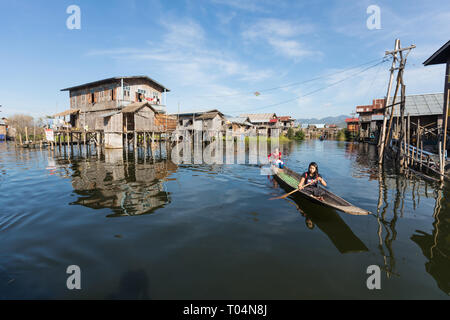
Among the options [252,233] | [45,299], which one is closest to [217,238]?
[252,233]

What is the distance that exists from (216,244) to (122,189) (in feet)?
23.8

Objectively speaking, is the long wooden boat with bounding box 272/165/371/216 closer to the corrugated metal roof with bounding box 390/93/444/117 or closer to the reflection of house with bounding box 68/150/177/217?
the reflection of house with bounding box 68/150/177/217

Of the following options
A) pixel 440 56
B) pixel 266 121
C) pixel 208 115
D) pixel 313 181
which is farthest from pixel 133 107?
pixel 266 121

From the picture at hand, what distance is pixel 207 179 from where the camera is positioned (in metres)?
13.9

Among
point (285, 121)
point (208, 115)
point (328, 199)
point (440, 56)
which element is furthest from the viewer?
point (285, 121)

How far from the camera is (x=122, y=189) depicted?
11.4m

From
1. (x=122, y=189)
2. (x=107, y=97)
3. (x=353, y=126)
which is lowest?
(x=122, y=189)

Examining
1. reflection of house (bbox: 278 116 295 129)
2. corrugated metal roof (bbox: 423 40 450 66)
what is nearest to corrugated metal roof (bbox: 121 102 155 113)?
corrugated metal roof (bbox: 423 40 450 66)

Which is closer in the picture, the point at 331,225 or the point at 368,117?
the point at 331,225

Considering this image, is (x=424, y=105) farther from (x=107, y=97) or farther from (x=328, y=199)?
(x=107, y=97)

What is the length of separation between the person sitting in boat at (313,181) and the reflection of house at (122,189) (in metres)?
5.89

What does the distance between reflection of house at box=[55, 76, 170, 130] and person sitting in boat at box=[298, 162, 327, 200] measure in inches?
1127

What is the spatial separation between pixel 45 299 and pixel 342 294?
18.5 ft

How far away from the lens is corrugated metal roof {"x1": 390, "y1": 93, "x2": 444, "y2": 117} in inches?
1223
